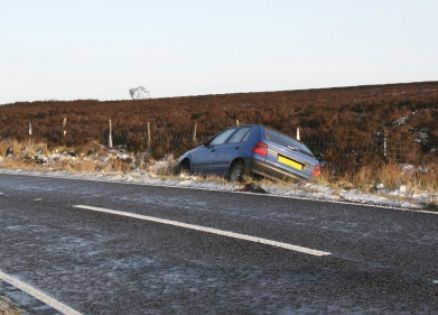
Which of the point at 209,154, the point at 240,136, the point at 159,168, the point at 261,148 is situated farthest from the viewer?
the point at 159,168

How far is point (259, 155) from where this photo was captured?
10625 millimetres

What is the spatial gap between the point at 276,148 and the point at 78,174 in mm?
6158

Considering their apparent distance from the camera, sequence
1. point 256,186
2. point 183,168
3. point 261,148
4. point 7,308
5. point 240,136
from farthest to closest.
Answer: point 183,168 < point 240,136 < point 261,148 < point 256,186 < point 7,308

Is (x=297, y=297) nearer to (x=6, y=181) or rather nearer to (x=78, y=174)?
(x=6, y=181)

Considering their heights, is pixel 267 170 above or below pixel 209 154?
below

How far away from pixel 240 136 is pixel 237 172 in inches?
28.0

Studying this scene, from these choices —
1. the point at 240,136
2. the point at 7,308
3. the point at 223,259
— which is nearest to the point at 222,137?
the point at 240,136

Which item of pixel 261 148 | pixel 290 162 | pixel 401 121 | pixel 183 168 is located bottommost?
pixel 183 168

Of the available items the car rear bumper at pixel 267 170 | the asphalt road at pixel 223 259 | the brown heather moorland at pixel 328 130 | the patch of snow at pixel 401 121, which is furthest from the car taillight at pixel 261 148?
the patch of snow at pixel 401 121

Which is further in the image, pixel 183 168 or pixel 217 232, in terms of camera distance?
pixel 183 168

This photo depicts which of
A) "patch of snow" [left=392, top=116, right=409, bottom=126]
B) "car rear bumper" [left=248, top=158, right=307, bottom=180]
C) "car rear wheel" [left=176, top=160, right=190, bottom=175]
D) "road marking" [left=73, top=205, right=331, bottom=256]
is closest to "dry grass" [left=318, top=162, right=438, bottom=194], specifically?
"car rear bumper" [left=248, top=158, right=307, bottom=180]

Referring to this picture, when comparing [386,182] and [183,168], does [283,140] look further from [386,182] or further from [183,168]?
[183,168]

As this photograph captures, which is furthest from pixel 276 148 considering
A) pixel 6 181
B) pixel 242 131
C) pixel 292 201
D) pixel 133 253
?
pixel 6 181

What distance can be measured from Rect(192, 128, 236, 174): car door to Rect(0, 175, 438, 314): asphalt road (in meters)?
3.06
